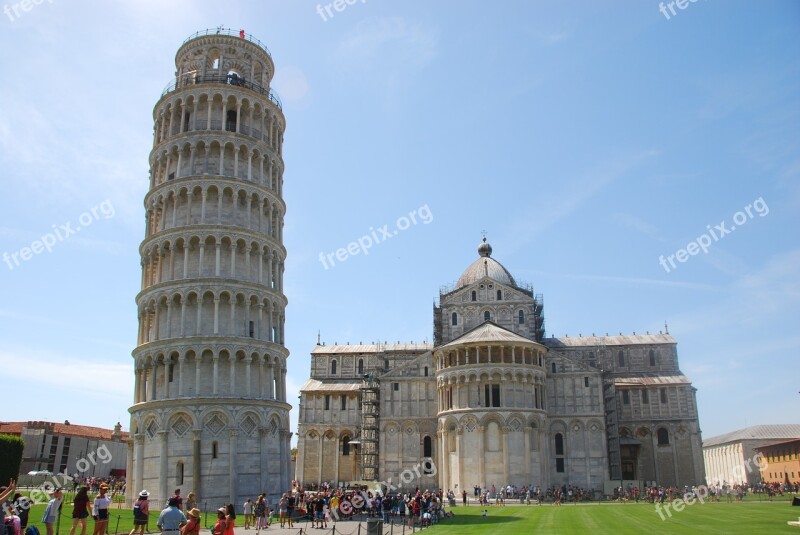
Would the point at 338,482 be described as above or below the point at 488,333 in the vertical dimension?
below

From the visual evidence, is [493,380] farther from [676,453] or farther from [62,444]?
[62,444]

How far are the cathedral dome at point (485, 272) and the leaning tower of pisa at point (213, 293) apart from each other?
100 ft

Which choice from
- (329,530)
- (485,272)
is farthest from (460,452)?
(329,530)

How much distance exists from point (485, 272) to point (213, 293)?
120ft

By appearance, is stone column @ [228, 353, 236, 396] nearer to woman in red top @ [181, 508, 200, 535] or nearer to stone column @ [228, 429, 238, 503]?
stone column @ [228, 429, 238, 503]

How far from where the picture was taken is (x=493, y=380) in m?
58.5

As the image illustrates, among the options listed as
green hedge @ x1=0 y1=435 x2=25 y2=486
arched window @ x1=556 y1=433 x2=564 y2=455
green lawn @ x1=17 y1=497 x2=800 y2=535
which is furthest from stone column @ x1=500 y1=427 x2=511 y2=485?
green hedge @ x1=0 y1=435 x2=25 y2=486

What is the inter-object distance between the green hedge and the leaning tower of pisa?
1038 centimetres

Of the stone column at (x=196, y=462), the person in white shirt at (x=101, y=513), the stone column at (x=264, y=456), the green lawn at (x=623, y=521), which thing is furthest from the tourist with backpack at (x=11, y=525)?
the stone column at (x=264, y=456)

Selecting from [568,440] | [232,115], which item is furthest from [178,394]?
[568,440]

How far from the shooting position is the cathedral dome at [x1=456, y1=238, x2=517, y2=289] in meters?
71.6

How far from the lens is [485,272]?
71.2 m

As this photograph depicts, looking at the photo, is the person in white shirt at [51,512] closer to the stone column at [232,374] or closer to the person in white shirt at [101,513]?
the person in white shirt at [101,513]

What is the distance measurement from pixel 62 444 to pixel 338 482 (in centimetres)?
4243
